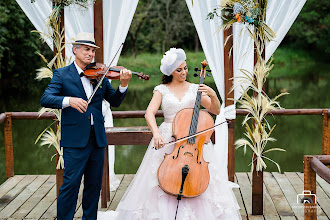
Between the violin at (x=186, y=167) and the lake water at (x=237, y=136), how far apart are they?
4.50 meters

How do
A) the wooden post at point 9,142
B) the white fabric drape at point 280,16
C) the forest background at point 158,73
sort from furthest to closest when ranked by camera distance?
the forest background at point 158,73 < the wooden post at point 9,142 < the white fabric drape at point 280,16

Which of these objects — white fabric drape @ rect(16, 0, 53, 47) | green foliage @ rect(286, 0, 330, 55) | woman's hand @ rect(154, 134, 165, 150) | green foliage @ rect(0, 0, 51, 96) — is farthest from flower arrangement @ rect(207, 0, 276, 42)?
green foliage @ rect(286, 0, 330, 55)

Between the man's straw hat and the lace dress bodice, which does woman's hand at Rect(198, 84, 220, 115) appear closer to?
the lace dress bodice

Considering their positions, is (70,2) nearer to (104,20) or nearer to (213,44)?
(104,20)

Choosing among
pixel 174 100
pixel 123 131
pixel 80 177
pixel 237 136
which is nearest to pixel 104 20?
pixel 123 131

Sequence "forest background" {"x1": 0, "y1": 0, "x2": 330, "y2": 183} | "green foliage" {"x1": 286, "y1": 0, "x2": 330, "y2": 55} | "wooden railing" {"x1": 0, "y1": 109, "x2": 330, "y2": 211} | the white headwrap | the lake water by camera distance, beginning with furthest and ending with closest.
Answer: "green foliage" {"x1": 286, "y1": 0, "x2": 330, "y2": 55}, "forest background" {"x1": 0, "y1": 0, "x2": 330, "y2": 183}, the lake water, "wooden railing" {"x1": 0, "y1": 109, "x2": 330, "y2": 211}, the white headwrap

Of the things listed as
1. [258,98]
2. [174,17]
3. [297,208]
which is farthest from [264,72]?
[174,17]

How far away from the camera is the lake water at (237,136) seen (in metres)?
8.14

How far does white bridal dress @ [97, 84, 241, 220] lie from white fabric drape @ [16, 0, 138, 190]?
1191 millimetres

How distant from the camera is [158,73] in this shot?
Result: 54.9ft

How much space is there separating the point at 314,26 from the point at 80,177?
59.2ft

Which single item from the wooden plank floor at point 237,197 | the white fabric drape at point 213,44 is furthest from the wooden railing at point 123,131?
the wooden plank floor at point 237,197

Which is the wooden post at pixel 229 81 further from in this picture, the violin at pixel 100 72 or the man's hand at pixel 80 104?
the man's hand at pixel 80 104

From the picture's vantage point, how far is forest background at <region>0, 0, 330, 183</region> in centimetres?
888
